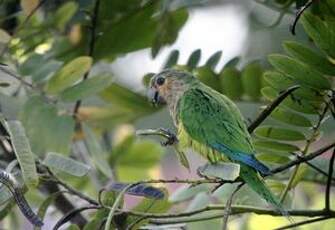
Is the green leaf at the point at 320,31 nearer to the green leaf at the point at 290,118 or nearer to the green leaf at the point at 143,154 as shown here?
the green leaf at the point at 290,118

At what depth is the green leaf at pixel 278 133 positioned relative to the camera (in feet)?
3.48

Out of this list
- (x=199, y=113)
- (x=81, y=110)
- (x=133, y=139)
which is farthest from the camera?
(x=133, y=139)

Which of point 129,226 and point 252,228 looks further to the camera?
point 252,228

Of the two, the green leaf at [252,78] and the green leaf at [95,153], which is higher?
the green leaf at [252,78]

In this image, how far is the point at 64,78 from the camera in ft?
3.88

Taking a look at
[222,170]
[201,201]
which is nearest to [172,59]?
[201,201]

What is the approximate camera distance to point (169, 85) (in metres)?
1.23

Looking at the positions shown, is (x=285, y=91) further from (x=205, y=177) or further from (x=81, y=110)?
(x=81, y=110)

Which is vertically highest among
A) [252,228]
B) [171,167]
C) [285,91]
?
[285,91]

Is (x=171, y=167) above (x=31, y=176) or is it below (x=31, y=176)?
below

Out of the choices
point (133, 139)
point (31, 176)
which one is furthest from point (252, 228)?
point (31, 176)

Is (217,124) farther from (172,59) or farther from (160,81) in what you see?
(172,59)

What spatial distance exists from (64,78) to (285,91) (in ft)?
1.19

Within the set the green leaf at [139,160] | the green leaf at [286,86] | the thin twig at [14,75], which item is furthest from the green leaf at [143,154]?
the green leaf at [286,86]
